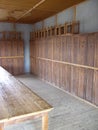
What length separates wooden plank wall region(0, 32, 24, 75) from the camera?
7133mm

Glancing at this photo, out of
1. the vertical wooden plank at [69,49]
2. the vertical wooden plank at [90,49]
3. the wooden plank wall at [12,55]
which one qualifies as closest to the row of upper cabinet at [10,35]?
the wooden plank wall at [12,55]

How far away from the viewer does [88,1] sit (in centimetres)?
403

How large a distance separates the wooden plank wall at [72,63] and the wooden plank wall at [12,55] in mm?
1404

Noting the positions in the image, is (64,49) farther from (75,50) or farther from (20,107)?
(20,107)

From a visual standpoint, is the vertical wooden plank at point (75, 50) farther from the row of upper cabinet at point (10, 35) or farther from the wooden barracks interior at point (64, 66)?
the row of upper cabinet at point (10, 35)

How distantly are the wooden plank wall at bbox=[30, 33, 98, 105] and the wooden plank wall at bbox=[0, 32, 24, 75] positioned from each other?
1404mm

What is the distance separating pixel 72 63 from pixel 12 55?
3.85 meters

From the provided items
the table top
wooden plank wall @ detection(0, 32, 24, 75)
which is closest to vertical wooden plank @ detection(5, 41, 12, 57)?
wooden plank wall @ detection(0, 32, 24, 75)

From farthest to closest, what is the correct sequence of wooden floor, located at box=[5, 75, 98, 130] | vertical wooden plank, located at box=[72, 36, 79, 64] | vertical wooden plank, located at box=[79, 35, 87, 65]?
vertical wooden plank, located at box=[72, 36, 79, 64]
vertical wooden plank, located at box=[79, 35, 87, 65]
wooden floor, located at box=[5, 75, 98, 130]

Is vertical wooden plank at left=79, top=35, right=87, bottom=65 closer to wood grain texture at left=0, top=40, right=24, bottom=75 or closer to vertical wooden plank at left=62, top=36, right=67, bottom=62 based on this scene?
vertical wooden plank at left=62, top=36, right=67, bottom=62

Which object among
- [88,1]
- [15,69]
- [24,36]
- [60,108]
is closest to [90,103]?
[60,108]

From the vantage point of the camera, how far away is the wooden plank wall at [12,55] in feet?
23.4

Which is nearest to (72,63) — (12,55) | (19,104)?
(19,104)

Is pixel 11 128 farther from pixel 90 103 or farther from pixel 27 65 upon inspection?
pixel 27 65
